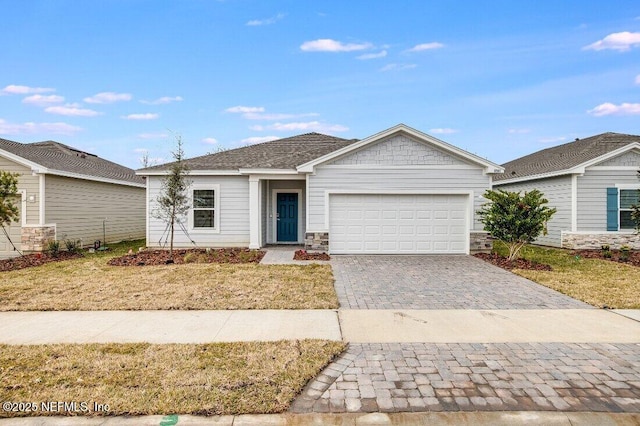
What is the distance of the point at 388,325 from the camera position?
5.34 m

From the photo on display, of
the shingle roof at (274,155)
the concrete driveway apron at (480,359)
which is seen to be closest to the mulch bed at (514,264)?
the concrete driveway apron at (480,359)

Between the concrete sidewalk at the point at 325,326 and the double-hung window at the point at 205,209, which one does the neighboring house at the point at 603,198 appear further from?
the double-hung window at the point at 205,209

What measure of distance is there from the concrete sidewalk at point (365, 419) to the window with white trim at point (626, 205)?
1416 centimetres

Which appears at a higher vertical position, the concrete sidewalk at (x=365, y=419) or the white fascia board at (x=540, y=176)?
the white fascia board at (x=540, y=176)

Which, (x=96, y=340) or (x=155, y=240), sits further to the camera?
(x=155, y=240)

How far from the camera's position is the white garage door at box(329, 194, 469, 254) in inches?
497

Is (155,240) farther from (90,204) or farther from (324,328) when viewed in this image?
(324,328)

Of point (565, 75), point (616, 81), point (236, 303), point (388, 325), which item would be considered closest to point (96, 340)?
point (236, 303)

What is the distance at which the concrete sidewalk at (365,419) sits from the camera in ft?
9.71

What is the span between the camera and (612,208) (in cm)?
1386

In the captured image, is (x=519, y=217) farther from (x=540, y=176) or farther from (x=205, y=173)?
(x=205, y=173)

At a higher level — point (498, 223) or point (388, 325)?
point (498, 223)

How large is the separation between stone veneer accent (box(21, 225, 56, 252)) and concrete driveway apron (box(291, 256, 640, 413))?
11541 millimetres

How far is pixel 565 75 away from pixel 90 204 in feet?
73.2
